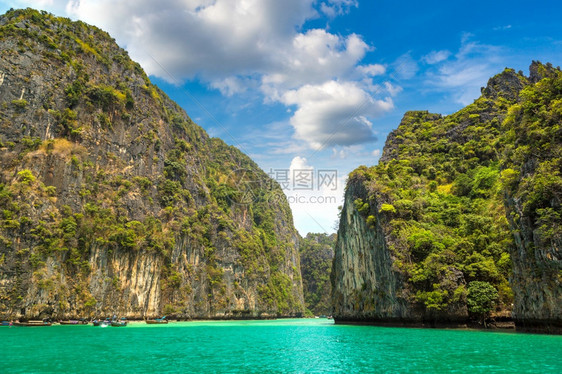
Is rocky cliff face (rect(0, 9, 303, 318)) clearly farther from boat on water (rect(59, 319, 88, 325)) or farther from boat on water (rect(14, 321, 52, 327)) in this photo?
boat on water (rect(14, 321, 52, 327))

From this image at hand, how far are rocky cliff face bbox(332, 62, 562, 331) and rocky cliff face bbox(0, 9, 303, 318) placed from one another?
28.5m

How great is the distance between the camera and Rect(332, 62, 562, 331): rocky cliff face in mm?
24281

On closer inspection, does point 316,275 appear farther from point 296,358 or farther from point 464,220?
point 296,358

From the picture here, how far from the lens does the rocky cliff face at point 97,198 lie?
44469mm

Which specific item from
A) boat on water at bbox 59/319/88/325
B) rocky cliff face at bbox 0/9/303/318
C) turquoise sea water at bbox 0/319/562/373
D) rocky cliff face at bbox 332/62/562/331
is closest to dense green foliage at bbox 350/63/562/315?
rocky cliff face at bbox 332/62/562/331

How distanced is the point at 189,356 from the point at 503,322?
26.6 m

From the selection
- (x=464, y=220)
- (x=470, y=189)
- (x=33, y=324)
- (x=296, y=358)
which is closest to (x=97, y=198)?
(x=33, y=324)

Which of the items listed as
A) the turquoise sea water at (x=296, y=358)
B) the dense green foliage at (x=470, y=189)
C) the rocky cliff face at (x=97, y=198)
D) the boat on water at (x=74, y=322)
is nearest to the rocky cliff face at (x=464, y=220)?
the dense green foliage at (x=470, y=189)

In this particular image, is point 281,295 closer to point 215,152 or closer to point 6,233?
point 215,152

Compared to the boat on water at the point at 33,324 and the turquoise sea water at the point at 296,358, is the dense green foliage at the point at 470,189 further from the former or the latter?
the boat on water at the point at 33,324

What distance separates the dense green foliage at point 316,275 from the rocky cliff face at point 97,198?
49745 mm

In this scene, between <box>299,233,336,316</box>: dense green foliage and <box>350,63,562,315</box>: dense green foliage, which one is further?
<box>299,233,336,316</box>: dense green foliage

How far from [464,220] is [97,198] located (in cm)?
4981

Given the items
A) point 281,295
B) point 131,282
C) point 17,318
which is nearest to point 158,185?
point 131,282
